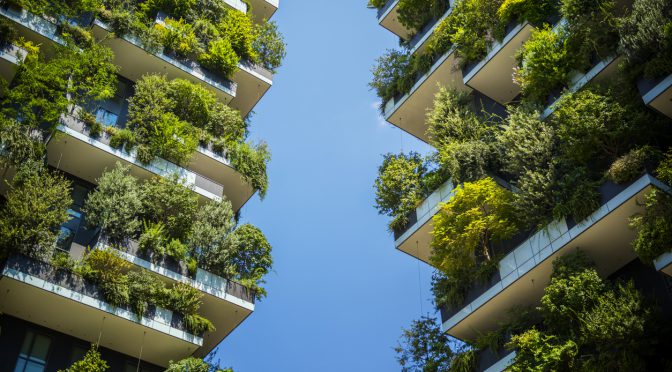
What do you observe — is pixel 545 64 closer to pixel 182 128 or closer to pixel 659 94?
pixel 659 94

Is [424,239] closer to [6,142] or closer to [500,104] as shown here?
[500,104]

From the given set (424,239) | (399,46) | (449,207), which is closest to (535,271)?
(449,207)

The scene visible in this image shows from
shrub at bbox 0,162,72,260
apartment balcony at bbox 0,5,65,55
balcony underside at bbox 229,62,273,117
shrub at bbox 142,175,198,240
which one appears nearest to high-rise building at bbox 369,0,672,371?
shrub at bbox 142,175,198,240

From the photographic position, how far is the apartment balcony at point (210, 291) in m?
24.8

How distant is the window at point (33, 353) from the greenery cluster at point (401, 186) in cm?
1277

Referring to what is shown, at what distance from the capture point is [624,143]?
21344 millimetres

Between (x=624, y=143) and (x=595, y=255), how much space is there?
3339 millimetres

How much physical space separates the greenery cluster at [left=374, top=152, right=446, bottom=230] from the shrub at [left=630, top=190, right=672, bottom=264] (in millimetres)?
9598

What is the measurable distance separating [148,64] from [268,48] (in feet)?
20.8

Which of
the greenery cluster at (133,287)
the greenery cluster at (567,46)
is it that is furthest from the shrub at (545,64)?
the greenery cluster at (133,287)

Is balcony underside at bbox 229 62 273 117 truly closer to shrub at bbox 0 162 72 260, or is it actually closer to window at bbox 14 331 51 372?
shrub at bbox 0 162 72 260

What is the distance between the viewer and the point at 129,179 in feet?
85.6

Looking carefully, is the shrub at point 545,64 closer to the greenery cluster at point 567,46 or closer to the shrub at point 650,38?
the greenery cluster at point 567,46

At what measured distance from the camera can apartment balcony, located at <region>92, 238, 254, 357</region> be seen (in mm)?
24828
